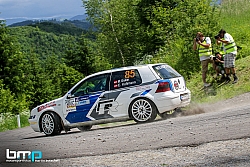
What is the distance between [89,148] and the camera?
9.14 meters

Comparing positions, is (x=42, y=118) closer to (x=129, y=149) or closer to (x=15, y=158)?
(x=15, y=158)

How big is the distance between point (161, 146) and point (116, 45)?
44333mm

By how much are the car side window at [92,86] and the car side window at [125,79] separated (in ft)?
0.68

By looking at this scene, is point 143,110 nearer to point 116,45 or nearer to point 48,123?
point 48,123

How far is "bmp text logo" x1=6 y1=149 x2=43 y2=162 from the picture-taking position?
885 cm

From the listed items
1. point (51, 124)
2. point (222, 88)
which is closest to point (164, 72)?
point (51, 124)

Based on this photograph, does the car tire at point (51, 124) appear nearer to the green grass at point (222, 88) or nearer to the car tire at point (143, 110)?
the car tire at point (143, 110)

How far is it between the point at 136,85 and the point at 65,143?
3.20 metres

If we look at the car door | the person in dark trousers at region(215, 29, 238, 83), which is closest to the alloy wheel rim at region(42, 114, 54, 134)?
the car door

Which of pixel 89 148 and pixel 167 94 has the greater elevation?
pixel 167 94

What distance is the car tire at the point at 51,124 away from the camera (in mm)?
13320

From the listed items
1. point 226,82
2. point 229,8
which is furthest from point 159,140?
point 229,8

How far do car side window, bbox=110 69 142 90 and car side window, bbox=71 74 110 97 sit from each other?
0.68 feet

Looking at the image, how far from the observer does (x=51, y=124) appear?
13391mm
